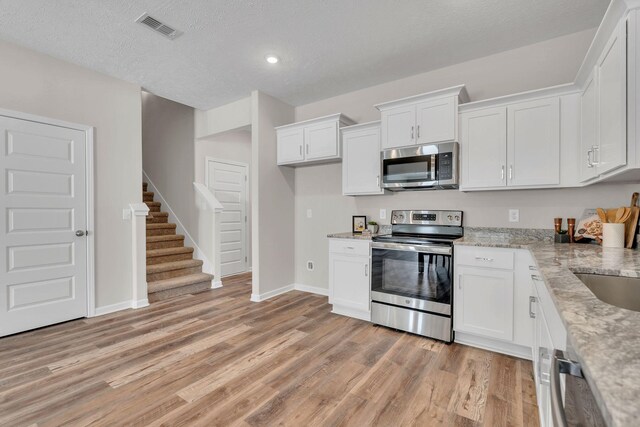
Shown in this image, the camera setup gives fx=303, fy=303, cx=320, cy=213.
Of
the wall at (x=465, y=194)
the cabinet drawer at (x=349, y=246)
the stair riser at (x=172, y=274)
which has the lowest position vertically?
the stair riser at (x=172, y=274)

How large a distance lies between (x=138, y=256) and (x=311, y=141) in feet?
8.14

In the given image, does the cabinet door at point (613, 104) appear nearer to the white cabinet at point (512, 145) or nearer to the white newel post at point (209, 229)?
the white cabinet at point (512, 145)

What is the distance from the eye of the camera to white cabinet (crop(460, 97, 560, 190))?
240cm

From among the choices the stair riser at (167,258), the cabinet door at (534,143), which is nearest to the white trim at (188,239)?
the stair riser at (167,258)

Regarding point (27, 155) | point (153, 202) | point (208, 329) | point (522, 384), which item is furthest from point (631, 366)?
point (153, 202)

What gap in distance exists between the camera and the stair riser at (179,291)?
3838 mm

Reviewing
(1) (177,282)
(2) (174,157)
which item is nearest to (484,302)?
(1) (177,282)

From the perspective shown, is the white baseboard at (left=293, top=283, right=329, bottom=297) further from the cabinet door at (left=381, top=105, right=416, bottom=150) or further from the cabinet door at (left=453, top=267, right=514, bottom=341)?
the cabinet door at (left=381, top=105, right=416, bottom=150)

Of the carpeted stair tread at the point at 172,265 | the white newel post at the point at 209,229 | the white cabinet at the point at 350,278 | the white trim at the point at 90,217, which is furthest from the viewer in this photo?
the white newel post at the point at 209,229

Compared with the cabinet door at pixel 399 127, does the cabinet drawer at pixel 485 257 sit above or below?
below

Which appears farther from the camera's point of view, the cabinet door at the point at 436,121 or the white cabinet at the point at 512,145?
the cabinet door at the point at 436,121

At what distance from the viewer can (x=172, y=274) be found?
4.30m

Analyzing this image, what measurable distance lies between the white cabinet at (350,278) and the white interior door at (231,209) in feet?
8.73

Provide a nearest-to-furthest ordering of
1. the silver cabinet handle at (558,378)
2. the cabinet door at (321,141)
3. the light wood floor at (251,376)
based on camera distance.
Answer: the silver cabinet handle at (558,378), the light wood floor at (251,376), the cabinet door at (321,141)
